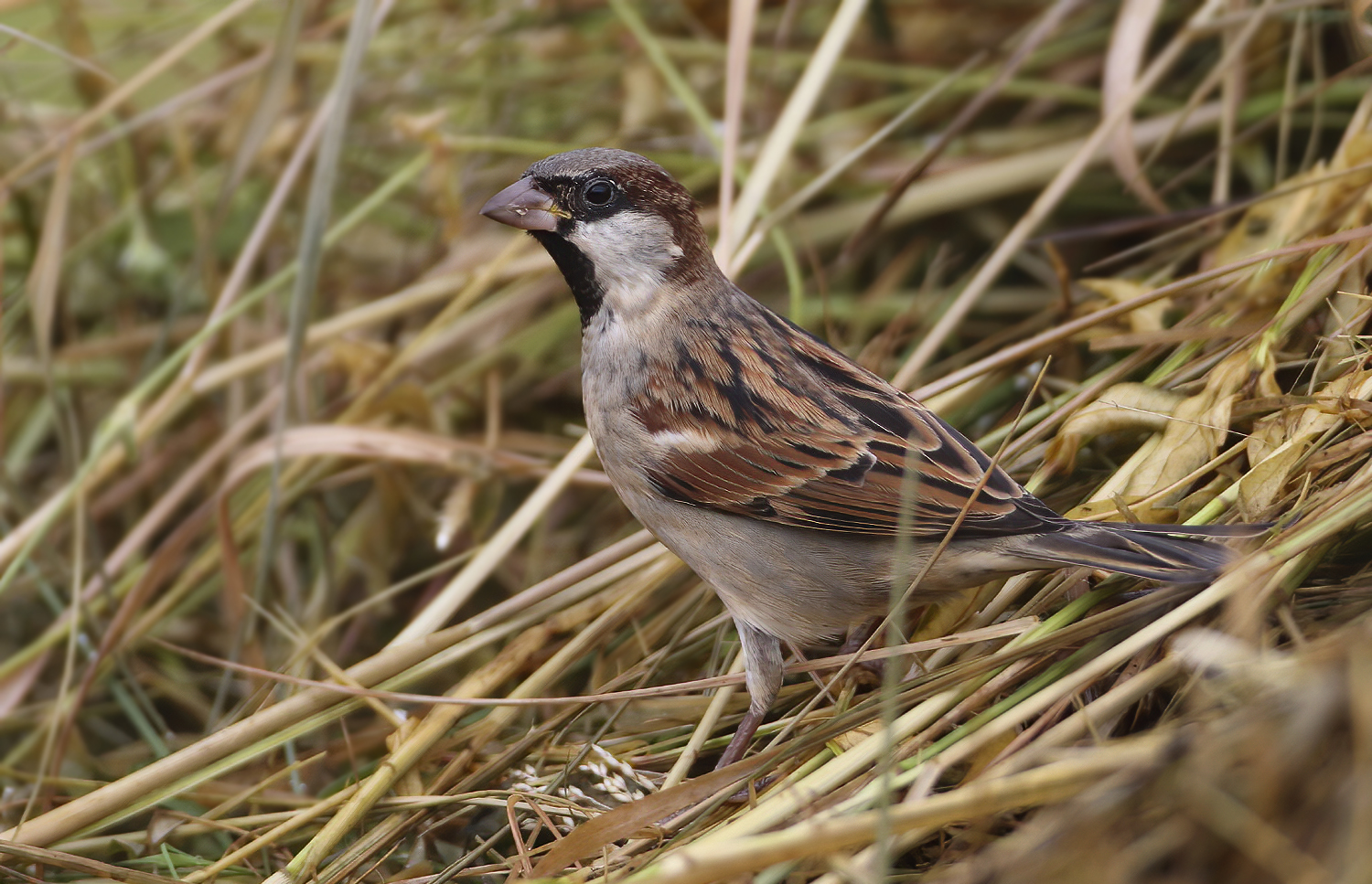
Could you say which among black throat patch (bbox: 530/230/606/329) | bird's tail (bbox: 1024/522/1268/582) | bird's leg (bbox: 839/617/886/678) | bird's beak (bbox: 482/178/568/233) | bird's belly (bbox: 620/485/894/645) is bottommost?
bird's leg (bbox: 839/617/886/678)

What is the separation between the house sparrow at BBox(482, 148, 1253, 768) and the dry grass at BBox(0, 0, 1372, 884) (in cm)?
14

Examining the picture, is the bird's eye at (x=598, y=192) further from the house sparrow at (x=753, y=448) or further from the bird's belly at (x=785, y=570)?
the bird's belly at (x=785, y=570)

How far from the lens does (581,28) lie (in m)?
4.05

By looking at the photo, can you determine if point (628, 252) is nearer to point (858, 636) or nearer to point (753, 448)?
point (753, 448)

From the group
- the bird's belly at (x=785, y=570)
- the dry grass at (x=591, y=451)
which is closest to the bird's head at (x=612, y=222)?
the dry grass at (x=591, y=451)

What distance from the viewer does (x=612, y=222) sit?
2449 mm

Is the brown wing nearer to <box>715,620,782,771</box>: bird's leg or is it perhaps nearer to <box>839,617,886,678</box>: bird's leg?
<box>715,620,782,771</box>: bird's leg

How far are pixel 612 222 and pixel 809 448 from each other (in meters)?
0.65

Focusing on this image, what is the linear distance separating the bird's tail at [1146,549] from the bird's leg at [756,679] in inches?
20.9

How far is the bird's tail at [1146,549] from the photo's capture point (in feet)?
5.79

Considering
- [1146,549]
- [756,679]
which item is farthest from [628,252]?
[1146,549]

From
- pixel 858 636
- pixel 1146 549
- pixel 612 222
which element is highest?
pixel 612 222

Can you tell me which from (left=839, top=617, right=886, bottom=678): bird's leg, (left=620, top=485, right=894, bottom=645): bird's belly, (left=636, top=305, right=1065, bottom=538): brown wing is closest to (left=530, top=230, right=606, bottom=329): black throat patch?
(left=636, top=305, right=1065, bottom=538): brown wing

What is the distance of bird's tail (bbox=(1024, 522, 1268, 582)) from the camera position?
1.76 m
